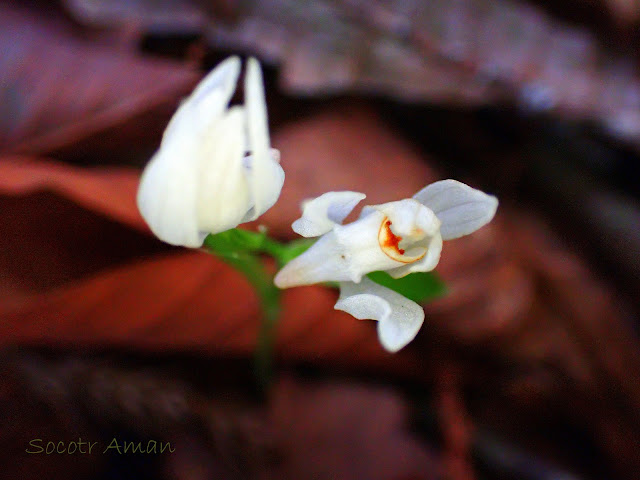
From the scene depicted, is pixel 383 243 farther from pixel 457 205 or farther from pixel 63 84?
pixel 63 84

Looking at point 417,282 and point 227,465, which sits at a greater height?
point 417,282

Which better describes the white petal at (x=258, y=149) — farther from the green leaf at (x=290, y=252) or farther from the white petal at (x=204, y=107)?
the green leaf at (x=290, y=252)

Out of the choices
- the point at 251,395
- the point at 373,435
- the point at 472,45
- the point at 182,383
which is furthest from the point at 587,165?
the point at 182,383

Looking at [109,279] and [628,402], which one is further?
[628,402]

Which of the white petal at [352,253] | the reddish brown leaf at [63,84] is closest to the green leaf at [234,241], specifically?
the white petal at [352,253]

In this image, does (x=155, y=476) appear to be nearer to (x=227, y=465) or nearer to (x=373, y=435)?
(x=227, y=465)

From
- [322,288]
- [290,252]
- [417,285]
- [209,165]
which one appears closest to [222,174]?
[209,165]
